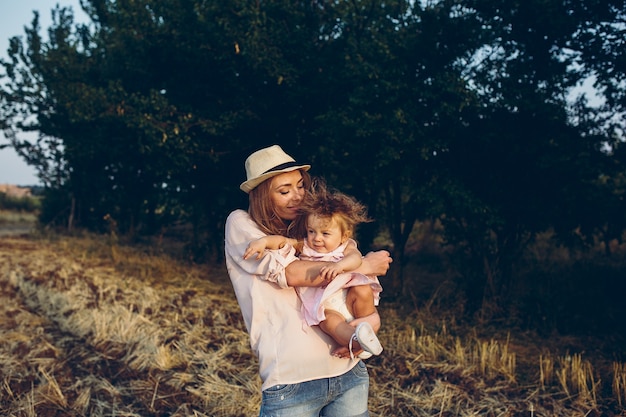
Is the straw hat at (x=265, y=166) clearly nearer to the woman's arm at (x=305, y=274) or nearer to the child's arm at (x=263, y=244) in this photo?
the child's arm at (x=263, y=244)

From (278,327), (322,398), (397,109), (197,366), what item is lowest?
(197,366)

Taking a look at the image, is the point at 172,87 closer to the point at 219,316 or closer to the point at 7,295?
the point at 7,295

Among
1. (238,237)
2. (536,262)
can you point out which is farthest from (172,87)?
(238,237)

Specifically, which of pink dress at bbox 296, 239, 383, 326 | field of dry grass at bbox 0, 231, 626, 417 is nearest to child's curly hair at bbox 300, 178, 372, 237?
pink dress at bbox 296, 239, 383, 326

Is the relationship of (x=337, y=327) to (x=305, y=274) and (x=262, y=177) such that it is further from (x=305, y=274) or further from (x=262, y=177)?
(x=262, y=177)

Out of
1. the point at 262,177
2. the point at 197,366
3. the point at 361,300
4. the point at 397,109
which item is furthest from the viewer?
the point at 397,109

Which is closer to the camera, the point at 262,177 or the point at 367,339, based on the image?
the point at 367,339

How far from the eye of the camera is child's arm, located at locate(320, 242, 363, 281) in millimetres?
2213

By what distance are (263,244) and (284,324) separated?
1.14ft

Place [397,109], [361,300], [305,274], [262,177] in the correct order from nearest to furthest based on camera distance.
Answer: [305,274], [361,300], [262,177], [397,109]

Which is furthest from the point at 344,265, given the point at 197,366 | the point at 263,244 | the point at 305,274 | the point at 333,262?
the point at 197,366

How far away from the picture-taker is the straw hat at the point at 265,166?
248cm

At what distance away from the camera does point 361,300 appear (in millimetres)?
2363

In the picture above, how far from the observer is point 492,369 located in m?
5.37
